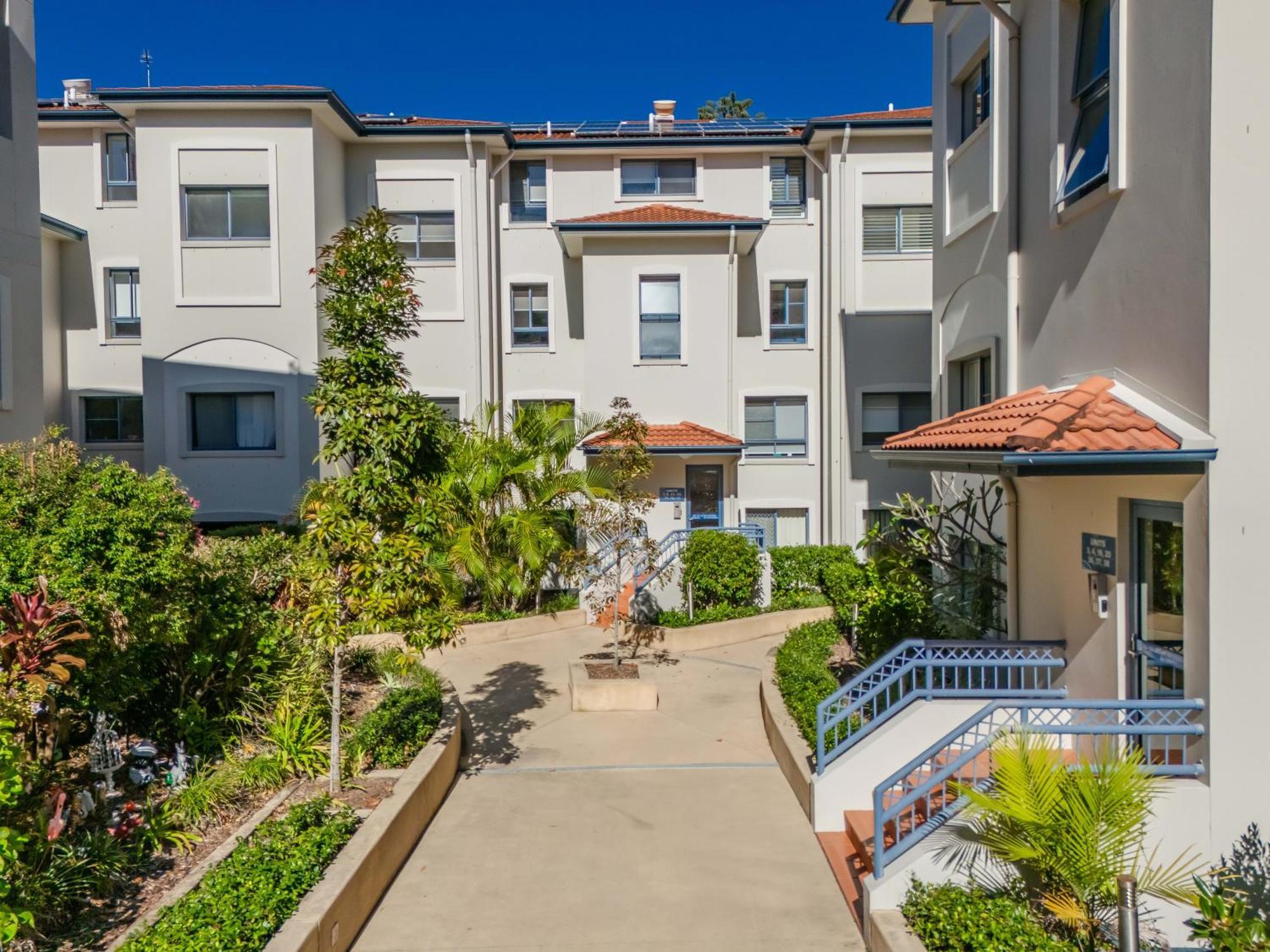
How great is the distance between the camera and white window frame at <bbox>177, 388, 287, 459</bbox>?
61.1 ft

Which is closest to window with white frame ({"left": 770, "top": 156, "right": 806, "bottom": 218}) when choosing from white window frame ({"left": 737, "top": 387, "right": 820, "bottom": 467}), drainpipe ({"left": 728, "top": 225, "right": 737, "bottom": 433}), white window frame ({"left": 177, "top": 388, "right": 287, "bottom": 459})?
drainpipe ({"left": 728, "top": 225, "right": 737, "bottom": 433})

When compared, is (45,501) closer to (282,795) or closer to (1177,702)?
(282,795)

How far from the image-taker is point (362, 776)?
26.9ft

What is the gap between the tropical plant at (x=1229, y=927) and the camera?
4.94 meters

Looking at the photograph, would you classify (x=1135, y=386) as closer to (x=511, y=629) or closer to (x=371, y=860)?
(x=371, y=860)

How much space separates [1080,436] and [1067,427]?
166mm

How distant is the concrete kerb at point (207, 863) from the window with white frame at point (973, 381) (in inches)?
347

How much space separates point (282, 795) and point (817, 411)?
638 inches

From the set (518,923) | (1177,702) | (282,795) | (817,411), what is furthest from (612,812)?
(817,411)

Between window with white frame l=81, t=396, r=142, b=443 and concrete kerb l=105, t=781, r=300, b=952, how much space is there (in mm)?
16161

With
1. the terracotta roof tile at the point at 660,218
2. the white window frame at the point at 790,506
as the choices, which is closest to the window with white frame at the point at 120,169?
the terracotta roof tile at the point at 660,218

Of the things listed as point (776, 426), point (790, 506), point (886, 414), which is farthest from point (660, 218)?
point (790, 506)

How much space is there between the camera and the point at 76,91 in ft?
74.4

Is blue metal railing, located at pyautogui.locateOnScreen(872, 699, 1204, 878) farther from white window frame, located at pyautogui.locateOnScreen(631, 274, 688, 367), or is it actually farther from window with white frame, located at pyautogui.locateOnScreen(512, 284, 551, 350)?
window with white frame, located at pyautogui.locateOnScreen(512, 284, 551, 350)
